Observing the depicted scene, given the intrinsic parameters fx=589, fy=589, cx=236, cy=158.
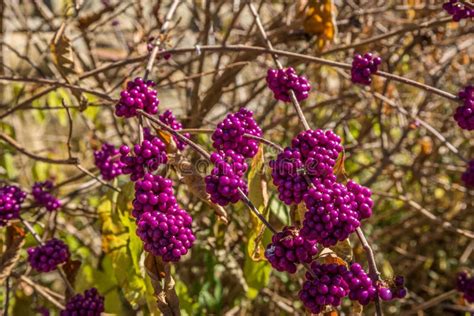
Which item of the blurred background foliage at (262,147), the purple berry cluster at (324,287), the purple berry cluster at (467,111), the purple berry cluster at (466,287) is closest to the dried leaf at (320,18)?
the blurred background foliage at (262,147)

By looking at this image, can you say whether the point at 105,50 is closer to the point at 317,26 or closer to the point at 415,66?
the point at 415,66

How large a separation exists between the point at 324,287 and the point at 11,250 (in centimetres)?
113

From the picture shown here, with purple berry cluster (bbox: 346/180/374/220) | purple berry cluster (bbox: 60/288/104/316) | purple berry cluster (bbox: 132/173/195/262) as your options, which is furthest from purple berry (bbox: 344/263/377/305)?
purple berry cluster (bbox: 60/288/104/316)

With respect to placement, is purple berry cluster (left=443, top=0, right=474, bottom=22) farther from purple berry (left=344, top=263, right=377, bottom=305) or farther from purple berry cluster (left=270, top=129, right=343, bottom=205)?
purple berry (left=344, top=263, right=377, bottom=305)

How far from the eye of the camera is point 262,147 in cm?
158

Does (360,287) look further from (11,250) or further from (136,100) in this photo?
(11,250)

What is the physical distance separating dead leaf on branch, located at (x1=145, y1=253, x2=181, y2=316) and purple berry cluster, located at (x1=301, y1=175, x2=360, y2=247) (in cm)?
39

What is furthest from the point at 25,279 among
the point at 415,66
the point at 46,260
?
the point at 415,66

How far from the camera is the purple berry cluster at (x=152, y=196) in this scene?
1.38 meters

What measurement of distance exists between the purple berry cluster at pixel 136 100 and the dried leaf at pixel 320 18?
88cm

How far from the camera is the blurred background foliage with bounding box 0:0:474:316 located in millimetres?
2027

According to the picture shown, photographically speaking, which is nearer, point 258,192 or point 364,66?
point 258,192

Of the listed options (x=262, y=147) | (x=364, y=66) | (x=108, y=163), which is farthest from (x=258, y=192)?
(x=108, y=163)

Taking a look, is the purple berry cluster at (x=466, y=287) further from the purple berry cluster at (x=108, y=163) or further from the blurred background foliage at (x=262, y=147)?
the purple berry cluster at (x=108, y=163)
